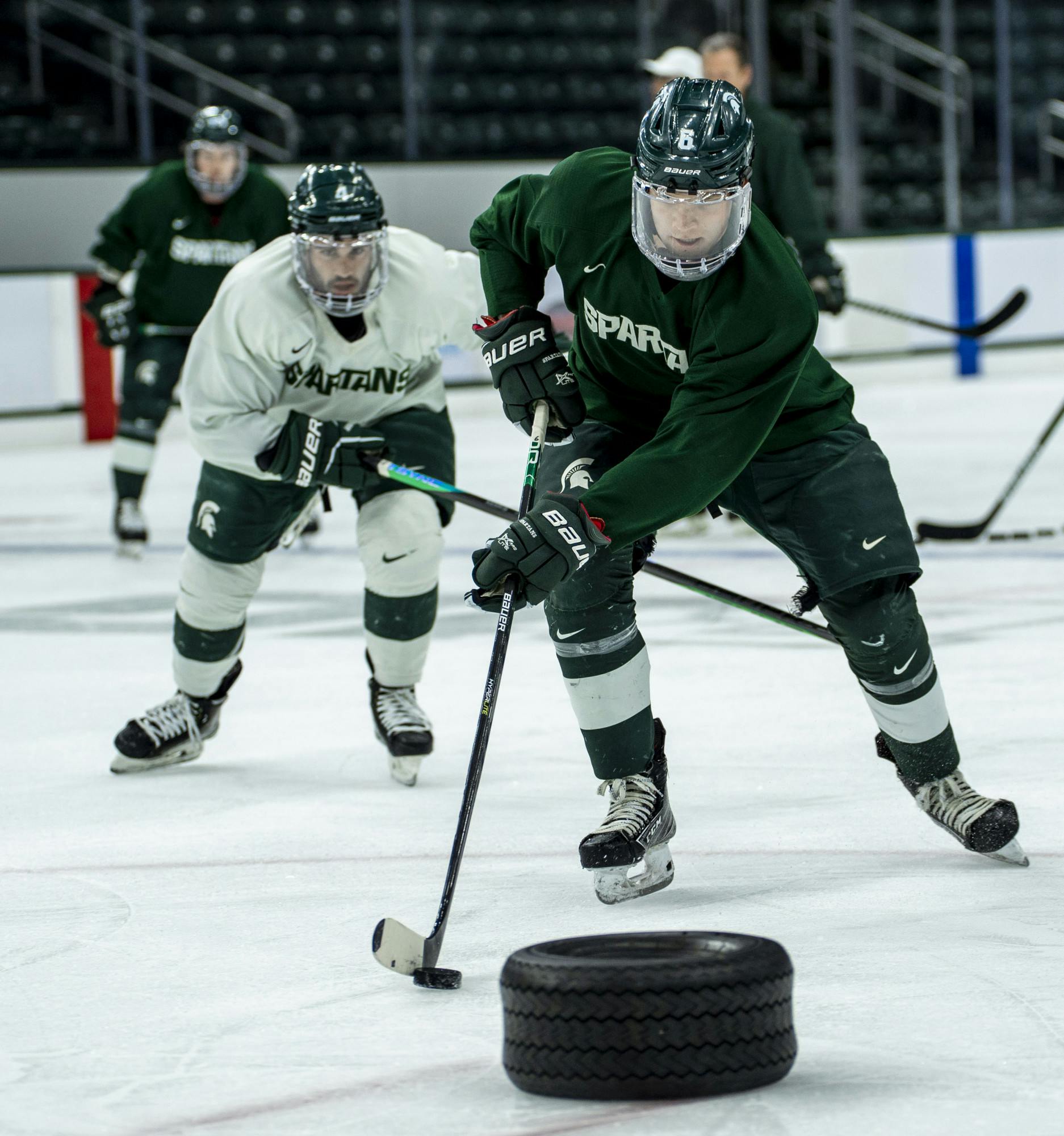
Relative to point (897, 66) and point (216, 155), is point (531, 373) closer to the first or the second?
point (216, 155)

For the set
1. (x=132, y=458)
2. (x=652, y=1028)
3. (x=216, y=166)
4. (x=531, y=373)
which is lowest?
(x=132, y=458)

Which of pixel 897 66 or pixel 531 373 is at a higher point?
pixel 897 66

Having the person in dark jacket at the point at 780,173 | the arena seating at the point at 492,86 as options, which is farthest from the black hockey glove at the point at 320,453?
the arena seating at the point at 492,86

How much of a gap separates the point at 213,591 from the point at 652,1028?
188cm

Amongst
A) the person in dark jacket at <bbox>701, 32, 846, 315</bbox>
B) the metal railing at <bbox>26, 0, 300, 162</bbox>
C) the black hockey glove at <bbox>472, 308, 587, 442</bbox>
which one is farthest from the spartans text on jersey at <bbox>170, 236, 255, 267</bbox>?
the metal railing at <bbox>26, 0, 300, 162</bbox>

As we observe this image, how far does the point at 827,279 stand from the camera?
5.91 m

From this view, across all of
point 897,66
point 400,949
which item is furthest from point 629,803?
point 897,66

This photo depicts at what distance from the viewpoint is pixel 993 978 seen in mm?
2223

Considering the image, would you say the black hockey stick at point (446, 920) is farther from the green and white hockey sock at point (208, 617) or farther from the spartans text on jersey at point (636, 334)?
the green and white hockey sock at point (208, 617)

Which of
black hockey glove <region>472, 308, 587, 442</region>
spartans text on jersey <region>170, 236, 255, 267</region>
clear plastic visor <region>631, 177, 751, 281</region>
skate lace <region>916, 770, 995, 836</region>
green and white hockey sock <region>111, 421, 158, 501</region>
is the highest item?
clear plastic visor <region>631, 177, 751, 281</region>

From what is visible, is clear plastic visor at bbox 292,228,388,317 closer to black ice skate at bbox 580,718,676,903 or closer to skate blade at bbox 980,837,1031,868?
black ice skate at bbox 580,718,676,903

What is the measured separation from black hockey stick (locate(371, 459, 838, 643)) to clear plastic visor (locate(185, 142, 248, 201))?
310 cm

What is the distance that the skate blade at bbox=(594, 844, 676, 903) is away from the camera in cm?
261

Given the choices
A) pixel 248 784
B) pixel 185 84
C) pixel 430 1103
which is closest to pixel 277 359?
pixel 248 784
